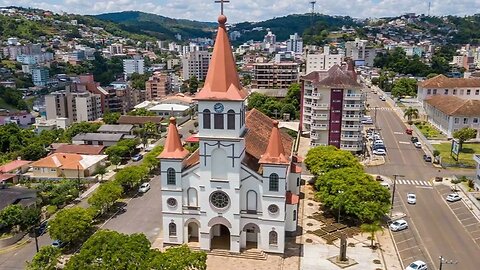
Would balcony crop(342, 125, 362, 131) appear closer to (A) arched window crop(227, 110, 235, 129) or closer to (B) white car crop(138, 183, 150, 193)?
(B) white car crop(138, 183, 150, 193)

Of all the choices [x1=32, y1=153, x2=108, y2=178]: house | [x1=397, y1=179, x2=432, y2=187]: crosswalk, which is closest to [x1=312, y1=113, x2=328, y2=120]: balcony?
[x1=397, y1=179, x2=432, y2=187]: crosswalk

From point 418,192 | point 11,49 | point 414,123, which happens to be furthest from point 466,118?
point 11,49

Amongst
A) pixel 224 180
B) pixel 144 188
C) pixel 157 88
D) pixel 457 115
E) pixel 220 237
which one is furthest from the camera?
pixel 157 88

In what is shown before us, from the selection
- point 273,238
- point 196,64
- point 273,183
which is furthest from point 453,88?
point 196,64

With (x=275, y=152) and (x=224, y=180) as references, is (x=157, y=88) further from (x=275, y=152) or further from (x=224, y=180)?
(x=275, y=152)

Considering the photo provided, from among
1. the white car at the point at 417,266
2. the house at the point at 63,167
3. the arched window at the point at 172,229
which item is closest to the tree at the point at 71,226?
the arched window at the point at 172,229

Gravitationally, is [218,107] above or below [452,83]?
above
